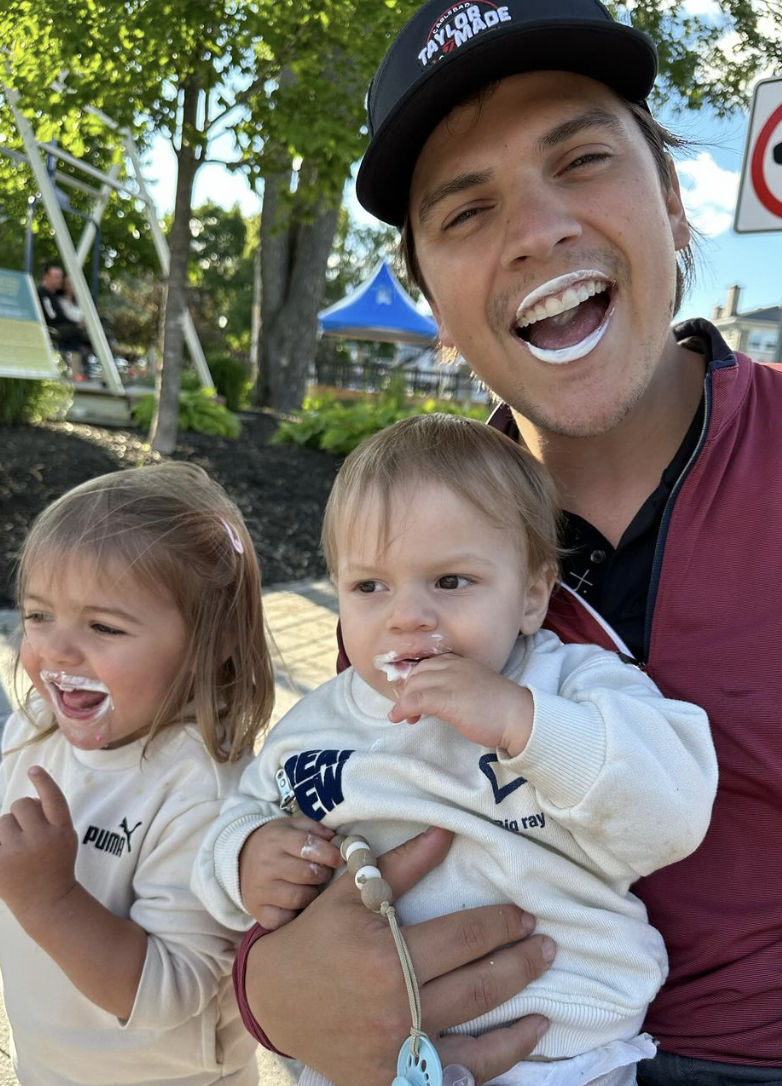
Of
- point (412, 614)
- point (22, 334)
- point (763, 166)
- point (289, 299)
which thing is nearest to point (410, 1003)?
point (412, 614)

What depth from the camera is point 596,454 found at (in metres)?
1.87

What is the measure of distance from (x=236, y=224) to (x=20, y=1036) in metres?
48.0

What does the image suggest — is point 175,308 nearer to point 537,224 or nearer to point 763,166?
point 763,166

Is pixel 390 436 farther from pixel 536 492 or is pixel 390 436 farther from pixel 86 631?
pixel 86 631

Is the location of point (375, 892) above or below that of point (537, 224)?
below

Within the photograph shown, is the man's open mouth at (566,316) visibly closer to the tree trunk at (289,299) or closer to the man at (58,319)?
the man at (58,319)

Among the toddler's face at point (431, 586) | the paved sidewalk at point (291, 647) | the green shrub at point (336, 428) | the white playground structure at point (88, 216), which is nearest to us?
the toddler's face at point (431, 586)

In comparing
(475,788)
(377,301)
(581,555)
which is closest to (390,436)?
(581,555)

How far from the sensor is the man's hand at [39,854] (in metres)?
1.64

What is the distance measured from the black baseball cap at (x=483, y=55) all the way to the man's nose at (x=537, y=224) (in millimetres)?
227

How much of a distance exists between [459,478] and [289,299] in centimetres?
1465

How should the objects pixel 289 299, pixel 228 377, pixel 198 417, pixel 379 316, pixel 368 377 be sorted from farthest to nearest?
pixel 368 377 → pixel 379 316 → pixel 289 299 → pixel 228 377 → pixel 198 417

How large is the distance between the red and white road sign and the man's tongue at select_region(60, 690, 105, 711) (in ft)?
14.2

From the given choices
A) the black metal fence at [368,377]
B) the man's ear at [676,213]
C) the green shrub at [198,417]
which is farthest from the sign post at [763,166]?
the black metal fence at [368,377]
